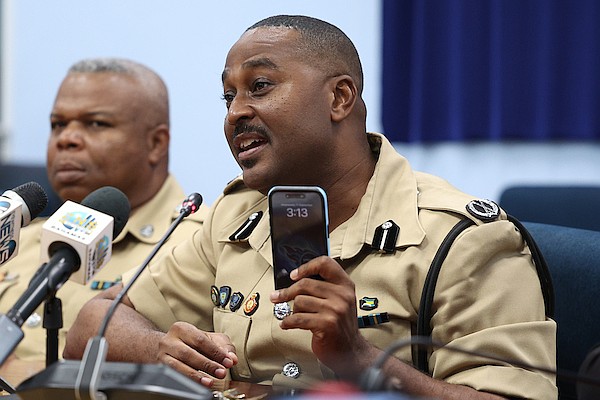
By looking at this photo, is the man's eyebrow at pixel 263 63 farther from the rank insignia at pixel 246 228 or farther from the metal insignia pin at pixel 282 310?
the metal insignia pin at pixel 282 310

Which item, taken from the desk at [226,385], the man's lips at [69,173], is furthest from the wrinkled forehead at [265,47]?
the man's lips at [69,173]

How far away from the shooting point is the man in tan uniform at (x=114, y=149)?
2.65 metres

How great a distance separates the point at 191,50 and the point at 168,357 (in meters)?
2.50

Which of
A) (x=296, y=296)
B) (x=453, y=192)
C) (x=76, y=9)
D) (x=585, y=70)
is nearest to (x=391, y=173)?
(x=453, y=192)

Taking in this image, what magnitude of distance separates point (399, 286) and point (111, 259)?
1.19m

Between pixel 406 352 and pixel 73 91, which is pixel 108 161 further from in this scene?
pixel 406 352

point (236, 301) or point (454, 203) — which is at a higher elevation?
point (454, 203)

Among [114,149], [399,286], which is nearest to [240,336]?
[399,286]

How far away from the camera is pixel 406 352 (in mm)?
1559

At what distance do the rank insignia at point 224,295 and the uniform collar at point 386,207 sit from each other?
26cm

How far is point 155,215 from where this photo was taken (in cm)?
267

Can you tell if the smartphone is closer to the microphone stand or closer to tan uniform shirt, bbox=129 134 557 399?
tan uniform shirt, bbox=129 134 557 399

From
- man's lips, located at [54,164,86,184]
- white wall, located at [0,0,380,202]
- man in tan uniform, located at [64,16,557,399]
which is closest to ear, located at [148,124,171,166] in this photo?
man's lips, located at [54,164,86,184]

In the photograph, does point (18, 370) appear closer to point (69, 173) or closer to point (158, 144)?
point (69, 173)
